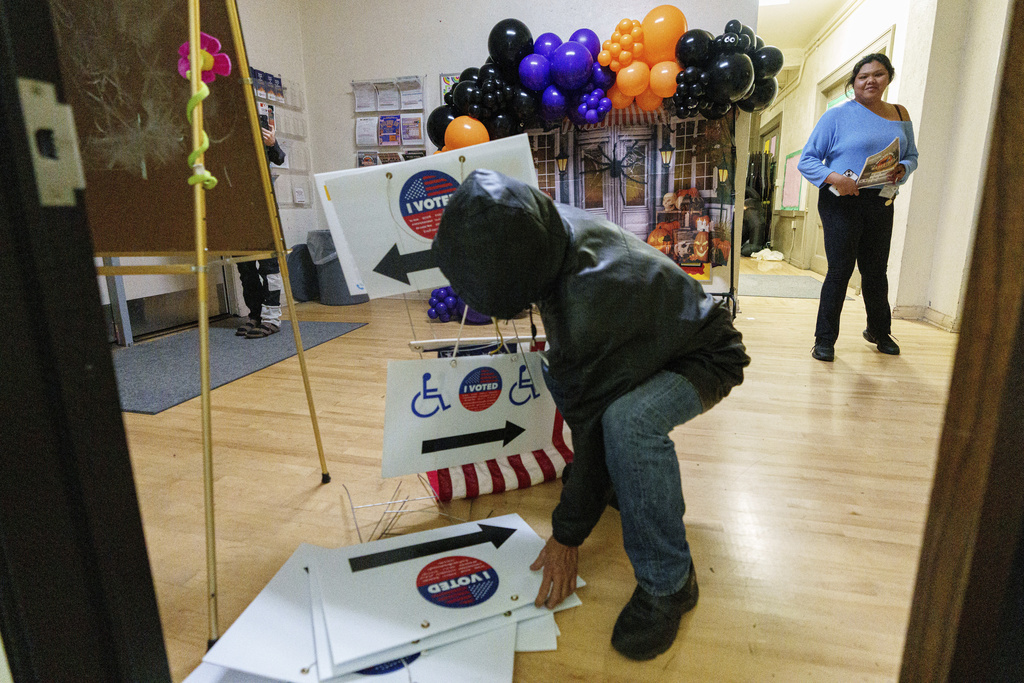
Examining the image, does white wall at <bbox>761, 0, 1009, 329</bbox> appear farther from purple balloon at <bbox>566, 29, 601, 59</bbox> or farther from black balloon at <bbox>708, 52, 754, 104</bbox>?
purple balloon at <bbox>566, 29, 601, 59</bbox>

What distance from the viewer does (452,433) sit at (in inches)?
55.8

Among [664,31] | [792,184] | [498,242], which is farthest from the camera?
[792,184]

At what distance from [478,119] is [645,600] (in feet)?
9.98

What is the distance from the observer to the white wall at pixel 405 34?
12.8 feet

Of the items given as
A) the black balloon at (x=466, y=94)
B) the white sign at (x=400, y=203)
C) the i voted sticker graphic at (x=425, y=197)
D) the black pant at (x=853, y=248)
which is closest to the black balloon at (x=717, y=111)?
the black pant at (x=853, y=248)

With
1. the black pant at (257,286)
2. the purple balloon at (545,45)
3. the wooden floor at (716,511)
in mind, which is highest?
the purple balloon at (545,45)

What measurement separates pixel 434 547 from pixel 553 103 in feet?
9.19

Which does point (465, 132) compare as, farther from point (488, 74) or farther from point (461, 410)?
point (461, 410)

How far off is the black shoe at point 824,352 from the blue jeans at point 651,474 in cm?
202

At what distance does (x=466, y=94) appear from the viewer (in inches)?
130

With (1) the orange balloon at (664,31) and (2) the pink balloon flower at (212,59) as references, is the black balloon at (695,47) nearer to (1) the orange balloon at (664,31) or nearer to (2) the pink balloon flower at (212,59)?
(1) the orange balloon at (664,31)

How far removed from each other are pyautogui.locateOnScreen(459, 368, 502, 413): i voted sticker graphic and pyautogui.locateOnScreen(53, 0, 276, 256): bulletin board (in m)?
0.59

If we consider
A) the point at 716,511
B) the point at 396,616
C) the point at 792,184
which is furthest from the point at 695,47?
the point at 792,184

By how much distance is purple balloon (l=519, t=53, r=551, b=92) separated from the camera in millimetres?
3209
